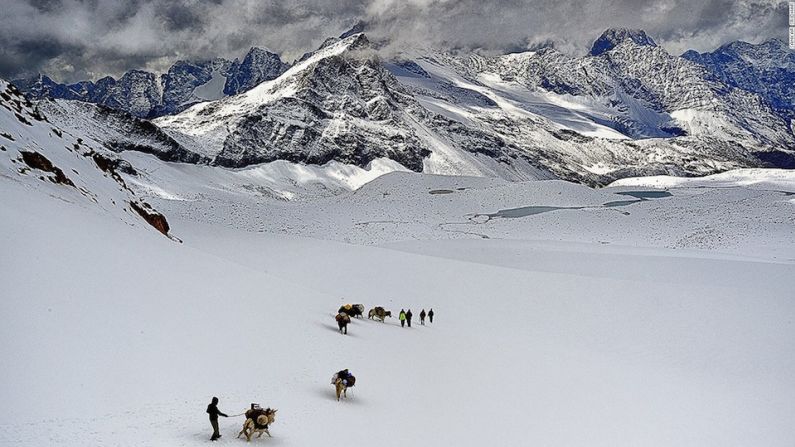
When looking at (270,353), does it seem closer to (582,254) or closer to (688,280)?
(688,280)

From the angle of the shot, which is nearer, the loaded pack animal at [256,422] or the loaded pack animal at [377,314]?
the loaded pack animal at [256,422]

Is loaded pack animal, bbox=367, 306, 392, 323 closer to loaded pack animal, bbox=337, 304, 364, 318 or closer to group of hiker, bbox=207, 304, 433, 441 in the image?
group of hiker, bbox=207, 304, 433, 441

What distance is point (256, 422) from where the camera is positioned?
12539 millimetres

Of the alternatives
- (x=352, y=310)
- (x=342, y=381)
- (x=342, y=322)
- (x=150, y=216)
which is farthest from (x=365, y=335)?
(x=150, y=216)

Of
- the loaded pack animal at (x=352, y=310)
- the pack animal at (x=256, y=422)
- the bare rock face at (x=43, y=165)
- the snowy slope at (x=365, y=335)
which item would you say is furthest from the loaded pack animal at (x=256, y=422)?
the bare rock face at (x=43, y=165)

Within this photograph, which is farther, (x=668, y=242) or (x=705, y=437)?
(x=668, y=242)

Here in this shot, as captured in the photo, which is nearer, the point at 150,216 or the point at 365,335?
the point at 365,335

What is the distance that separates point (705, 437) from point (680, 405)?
258 centimetres

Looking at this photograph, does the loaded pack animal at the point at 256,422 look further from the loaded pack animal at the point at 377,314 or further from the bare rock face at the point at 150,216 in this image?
the bare rock face at the point at 150,216

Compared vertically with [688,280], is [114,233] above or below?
above

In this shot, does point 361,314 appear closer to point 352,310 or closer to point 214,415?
point 352,310

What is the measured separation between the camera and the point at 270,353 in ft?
58.3

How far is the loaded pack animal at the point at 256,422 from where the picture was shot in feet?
40.7

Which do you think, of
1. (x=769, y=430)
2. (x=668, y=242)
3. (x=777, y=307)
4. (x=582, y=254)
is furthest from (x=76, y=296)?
(x=668, y=242)
